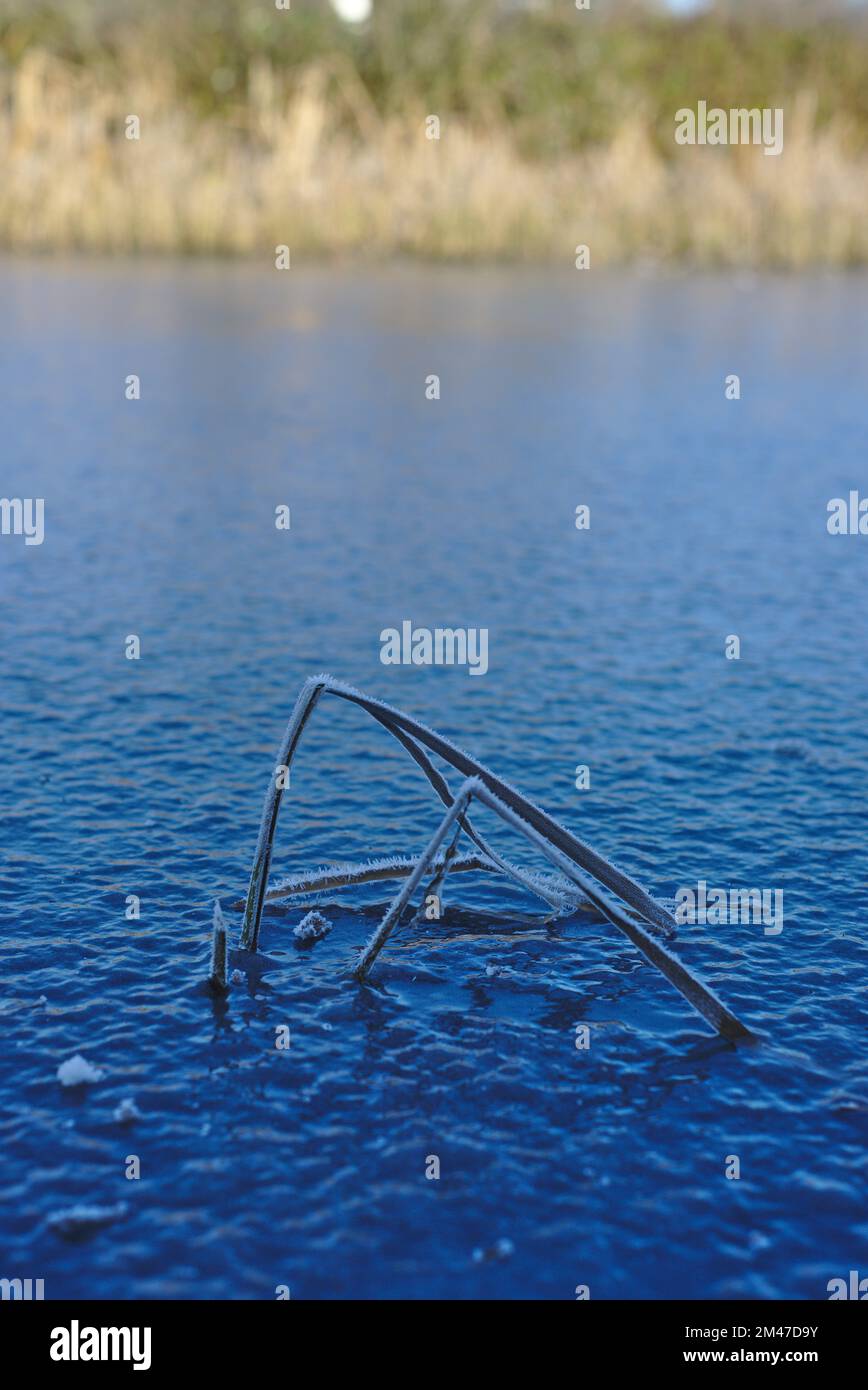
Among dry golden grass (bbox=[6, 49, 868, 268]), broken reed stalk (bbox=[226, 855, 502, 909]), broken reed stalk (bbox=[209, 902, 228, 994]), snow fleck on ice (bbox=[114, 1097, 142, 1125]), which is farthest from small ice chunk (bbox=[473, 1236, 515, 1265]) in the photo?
dry golden grass (bbox=[6, 49, 868, 268])

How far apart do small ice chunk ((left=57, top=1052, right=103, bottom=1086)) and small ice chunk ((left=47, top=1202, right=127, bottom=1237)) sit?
0.75 meters

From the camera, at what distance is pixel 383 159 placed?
33344mm

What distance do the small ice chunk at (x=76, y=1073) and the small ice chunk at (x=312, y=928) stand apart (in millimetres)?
1446

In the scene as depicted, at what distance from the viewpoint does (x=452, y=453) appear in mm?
18984

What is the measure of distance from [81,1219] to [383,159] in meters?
30.3

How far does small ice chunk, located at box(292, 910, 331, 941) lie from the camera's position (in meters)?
7.72

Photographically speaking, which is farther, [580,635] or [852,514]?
[852,514]

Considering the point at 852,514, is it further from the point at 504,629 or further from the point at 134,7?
the point at 134,7

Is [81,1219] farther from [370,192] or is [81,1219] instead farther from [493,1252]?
[370,192]

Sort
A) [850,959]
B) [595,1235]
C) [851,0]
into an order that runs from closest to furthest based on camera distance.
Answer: [595,1235] < [850,959] < [851,0]

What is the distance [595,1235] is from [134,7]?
45661 mm

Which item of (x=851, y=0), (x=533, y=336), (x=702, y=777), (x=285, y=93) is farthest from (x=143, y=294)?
(x=851, y=0)

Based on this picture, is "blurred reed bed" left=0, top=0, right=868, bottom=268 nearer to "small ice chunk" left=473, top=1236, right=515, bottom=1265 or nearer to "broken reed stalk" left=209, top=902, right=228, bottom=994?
"broken reed stalk" left=209, top=902, right=228, bottom=994

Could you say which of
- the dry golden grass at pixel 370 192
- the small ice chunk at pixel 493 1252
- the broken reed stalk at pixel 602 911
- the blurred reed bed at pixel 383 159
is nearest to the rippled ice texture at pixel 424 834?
the small ice chunk at pixel 493 1252
